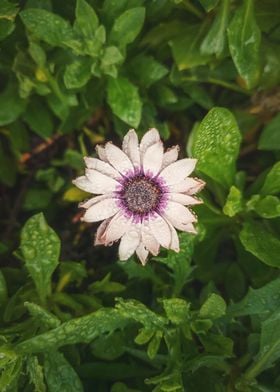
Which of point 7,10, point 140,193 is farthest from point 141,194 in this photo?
point 7,10

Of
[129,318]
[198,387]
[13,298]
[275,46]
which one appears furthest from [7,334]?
[275,46]

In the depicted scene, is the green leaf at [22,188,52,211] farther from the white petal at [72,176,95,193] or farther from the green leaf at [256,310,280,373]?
the green leaf at [256,310,280,373]

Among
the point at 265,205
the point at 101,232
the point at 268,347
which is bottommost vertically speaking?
the point at 268,347

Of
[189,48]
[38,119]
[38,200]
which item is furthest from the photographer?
[38,200]

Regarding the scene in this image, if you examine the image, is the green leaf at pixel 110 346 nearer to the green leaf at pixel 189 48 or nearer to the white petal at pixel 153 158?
the white petal at pixel 153 158

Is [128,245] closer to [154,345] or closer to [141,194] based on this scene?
[141,194]
